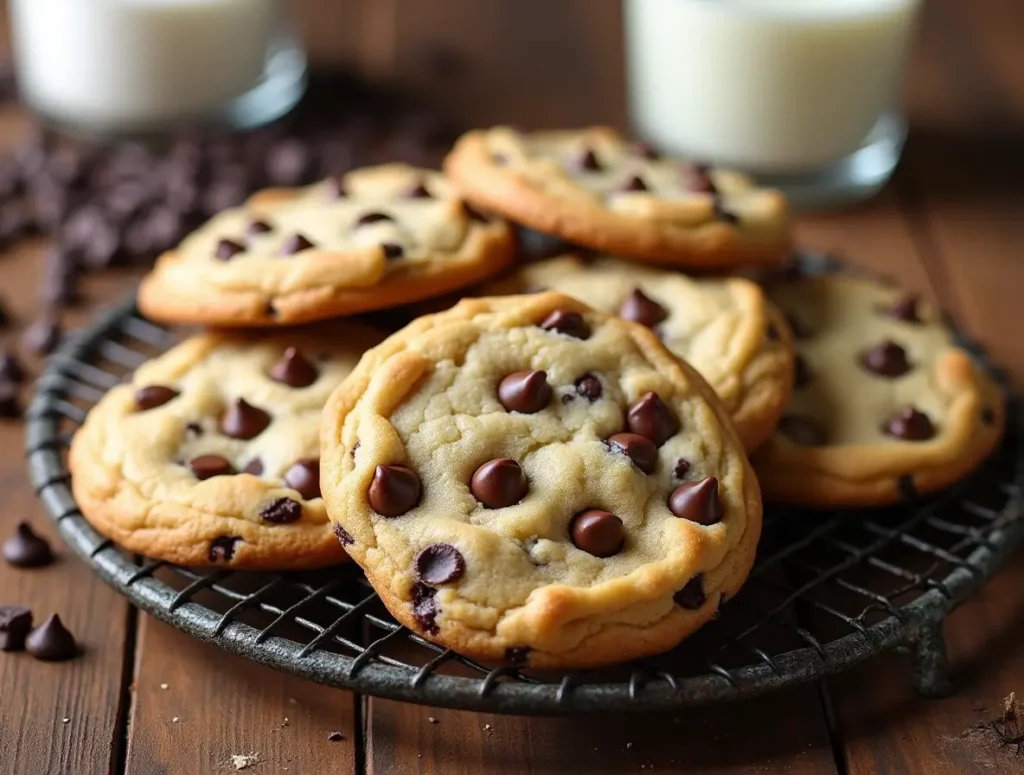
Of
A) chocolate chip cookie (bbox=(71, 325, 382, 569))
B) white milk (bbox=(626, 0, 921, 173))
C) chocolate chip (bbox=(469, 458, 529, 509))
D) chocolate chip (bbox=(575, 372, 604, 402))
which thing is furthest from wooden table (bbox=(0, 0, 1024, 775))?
white milk (bbox=(626, 0, 921, 173))

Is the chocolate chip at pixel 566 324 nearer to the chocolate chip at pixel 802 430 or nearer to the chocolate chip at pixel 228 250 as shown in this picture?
the chocolate chip at pixel 802 430

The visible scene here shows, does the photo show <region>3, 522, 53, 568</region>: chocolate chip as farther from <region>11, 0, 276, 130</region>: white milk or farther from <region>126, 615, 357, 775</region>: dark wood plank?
<region>11, 0, 276, 130</region>: white milk

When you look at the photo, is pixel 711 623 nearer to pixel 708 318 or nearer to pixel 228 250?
pixel 708 318

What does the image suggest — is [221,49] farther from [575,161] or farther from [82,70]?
[575,161]

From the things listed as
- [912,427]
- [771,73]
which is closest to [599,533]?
[912,427]

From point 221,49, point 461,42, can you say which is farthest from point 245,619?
point 461,42
